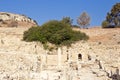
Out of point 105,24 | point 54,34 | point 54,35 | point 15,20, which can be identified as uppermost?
point 15,20

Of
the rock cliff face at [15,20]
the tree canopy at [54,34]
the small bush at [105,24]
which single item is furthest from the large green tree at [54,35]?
the rock cliff face at [15,20]

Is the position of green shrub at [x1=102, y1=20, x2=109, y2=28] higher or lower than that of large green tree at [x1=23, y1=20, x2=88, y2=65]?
higher

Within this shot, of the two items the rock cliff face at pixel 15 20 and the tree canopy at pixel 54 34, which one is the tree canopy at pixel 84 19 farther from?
the tree canopy at pixel 54 34

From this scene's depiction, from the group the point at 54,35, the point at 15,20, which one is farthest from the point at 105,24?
the point at 15,20

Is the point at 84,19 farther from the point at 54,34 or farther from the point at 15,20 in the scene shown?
the point at 54,34

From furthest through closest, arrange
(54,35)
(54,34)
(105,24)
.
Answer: (105,24) < (54,34) < (54,35)

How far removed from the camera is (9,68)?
803 inches

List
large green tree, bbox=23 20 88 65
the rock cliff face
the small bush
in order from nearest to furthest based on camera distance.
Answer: large green tree, bbox=23 20 88 65 → the small bush → the rock cliff face

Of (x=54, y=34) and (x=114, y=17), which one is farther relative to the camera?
(x=114, y=17)

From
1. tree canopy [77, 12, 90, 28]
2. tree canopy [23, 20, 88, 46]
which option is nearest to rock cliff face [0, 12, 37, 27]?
tree canopy [77, 12, 90, 28]

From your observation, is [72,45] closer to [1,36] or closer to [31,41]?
[31,41]

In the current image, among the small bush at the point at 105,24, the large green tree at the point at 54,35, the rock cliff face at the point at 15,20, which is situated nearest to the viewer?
the large green tree at the point at 54,35

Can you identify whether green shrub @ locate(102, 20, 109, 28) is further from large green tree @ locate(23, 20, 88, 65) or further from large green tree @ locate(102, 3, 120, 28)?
large green tree @ locate(23, 20, 88, 65)

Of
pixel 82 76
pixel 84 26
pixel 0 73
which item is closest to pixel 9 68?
pixel 0 73
